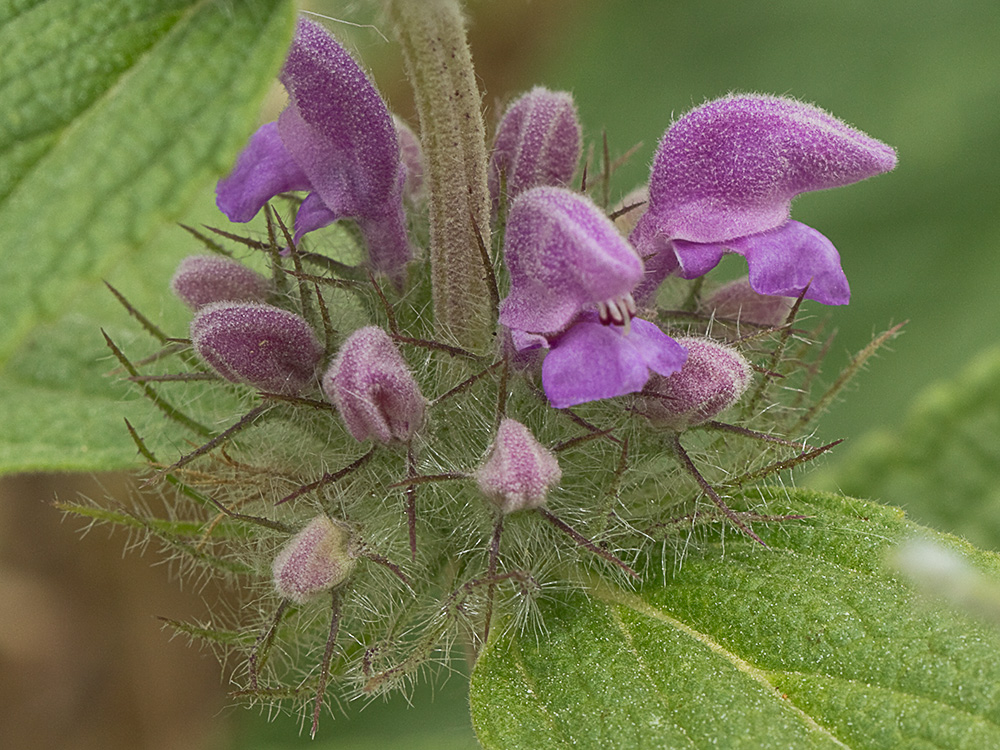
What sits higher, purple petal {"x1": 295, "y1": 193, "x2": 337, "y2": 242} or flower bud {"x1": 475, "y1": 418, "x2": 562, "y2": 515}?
purple petal {"x1": 295, "y1": 193, "x2": 337, "y2": 242}

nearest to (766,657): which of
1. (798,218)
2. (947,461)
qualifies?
(947,461)

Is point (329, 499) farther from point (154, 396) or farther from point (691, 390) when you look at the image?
point (691, 390)

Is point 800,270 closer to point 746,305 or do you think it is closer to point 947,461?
point 746,305

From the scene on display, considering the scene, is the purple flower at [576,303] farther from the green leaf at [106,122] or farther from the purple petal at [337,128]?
the green leaf at [106,122]

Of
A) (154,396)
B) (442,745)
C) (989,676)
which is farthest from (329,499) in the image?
(442,745)

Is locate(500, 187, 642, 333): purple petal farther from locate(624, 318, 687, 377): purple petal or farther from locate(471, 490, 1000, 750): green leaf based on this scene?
locate(471, 490, 1000, 750): green leaf

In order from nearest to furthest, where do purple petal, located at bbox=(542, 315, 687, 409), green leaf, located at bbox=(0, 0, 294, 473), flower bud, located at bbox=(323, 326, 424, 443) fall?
green leaf, located at bbox=(0, 0, 294, 473) < purple petal, located at bbox=(542, 315, 687, 409) < flower bud, located at bbox=(323, 326, 424, 443)

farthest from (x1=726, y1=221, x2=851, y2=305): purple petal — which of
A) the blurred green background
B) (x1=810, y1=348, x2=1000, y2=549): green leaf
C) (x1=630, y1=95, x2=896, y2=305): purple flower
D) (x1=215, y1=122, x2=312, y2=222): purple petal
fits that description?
the blurred green background
